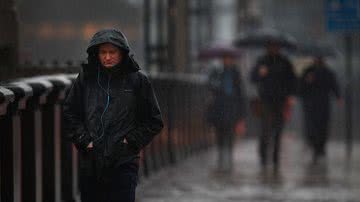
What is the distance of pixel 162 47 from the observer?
19.7 meters

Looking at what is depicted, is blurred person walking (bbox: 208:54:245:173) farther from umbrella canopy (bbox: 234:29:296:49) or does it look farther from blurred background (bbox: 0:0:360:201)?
blurred background (bbox: 0:0:360:201)

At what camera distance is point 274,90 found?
16.7m

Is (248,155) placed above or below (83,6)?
below

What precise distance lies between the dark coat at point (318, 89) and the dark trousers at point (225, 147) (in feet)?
6.21

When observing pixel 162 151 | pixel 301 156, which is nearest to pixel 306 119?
pixel 301 156

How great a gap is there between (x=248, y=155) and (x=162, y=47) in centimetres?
219

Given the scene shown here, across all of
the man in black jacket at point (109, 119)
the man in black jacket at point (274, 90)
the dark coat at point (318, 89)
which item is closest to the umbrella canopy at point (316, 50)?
the dark coat at point (318, 89)

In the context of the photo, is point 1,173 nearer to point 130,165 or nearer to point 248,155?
point 130,165

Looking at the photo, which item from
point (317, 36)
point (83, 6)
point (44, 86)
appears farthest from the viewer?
point (317, 36)

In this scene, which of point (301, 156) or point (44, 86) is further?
point (301, 156)

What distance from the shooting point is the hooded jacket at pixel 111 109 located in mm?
6992

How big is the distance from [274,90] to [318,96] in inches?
96.8

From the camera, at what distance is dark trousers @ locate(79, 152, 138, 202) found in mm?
7047

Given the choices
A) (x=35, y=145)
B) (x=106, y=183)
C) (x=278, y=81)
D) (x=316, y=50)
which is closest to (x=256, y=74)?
(x=278, y=81)
